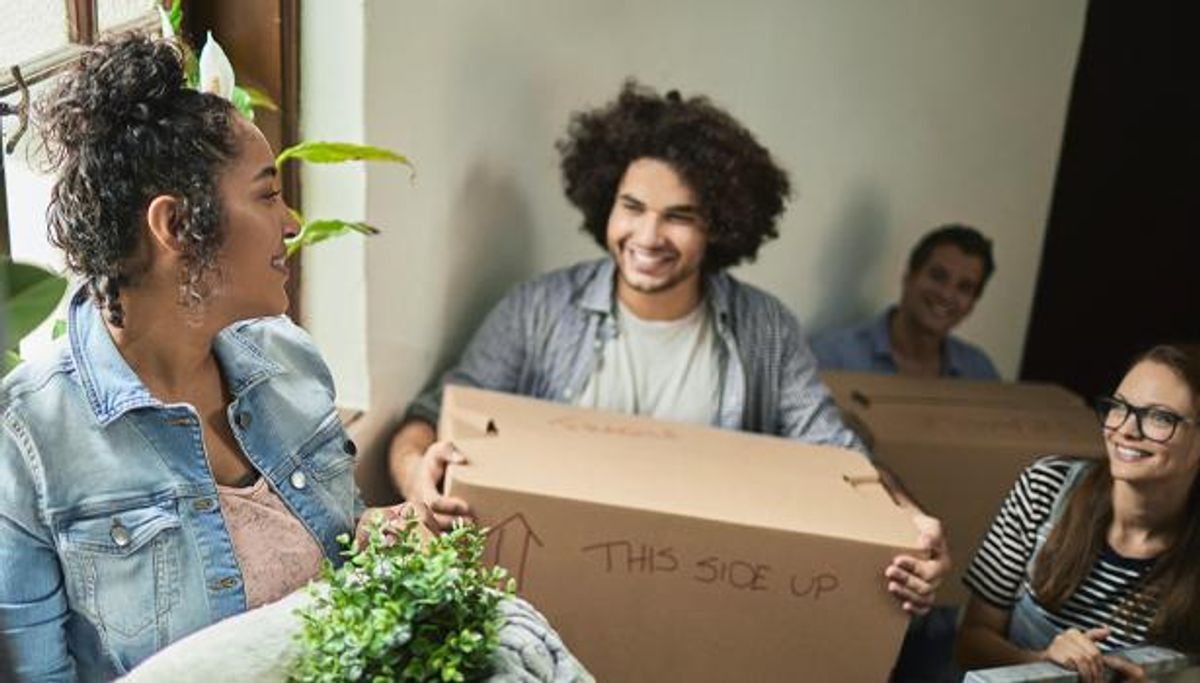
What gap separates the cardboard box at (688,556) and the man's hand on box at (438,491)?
0.06ft

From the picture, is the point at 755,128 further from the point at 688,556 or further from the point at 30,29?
the point at 30,29

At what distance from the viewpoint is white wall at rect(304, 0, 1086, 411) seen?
5.43ft

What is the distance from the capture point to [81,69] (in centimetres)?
88

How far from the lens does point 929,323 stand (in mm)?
2420

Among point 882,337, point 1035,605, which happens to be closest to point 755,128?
point 882,337

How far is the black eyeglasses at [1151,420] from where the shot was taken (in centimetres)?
139

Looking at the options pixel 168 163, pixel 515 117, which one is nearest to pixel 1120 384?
pixel 515 117

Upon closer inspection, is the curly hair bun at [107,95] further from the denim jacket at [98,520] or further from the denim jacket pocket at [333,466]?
the denim jacket pocket at [333,466]

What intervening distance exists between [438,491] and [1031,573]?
82 cm

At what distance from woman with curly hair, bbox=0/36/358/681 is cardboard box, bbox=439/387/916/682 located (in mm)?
323

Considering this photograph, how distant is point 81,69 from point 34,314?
196 mm

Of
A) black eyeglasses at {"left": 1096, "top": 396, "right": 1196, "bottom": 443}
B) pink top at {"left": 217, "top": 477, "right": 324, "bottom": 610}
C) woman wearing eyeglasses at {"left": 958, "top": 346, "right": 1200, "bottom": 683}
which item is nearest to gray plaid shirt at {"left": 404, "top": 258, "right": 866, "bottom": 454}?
woman wearing eyeglasses at {"left": 958, "top": 346, "right": 1200, "bottom": 683}

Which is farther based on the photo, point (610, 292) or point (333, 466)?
point (610, 292)

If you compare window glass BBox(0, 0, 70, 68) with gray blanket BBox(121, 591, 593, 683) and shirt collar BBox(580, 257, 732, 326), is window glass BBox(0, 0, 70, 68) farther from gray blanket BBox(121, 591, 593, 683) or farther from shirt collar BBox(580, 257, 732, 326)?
shirt collar BBox(580, 257, 732, 326)
